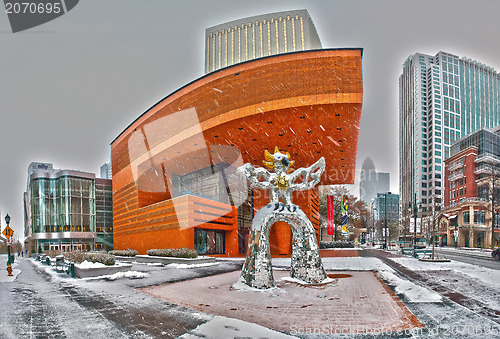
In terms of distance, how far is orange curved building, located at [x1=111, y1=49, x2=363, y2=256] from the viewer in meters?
23.2

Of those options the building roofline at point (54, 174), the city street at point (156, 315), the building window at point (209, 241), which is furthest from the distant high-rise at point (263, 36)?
the city street at point (156, 315)

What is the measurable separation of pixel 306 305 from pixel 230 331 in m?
Result: 2.95

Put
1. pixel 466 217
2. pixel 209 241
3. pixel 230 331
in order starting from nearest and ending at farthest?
pixel 230 331 → pixel 209 241 → pixel 466 217

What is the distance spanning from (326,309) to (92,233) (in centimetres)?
7034

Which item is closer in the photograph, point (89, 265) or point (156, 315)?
point (156, 315)

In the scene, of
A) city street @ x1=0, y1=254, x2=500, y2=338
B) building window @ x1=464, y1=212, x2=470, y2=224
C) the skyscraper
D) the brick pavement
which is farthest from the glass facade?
the skyscraper

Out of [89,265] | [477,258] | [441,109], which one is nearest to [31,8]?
[89,265]

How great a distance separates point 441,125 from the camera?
12494 centimetres

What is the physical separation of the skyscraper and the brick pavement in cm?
12245

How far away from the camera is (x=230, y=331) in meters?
6.41

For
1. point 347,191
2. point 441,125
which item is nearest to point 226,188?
point 347,191

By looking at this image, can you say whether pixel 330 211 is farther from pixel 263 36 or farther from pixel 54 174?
pixel 54 174

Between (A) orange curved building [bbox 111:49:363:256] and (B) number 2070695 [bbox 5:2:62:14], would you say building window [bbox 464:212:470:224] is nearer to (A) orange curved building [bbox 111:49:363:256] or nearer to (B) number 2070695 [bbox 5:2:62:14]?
(A) orange curved building [bbox 111:49:363:256]

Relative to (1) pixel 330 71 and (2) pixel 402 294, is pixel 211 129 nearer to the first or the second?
(1) pixel 330 71
